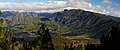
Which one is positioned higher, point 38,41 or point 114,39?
point 114,39

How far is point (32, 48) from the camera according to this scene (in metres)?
100

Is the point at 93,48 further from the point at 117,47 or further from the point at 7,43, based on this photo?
the point at 7,43

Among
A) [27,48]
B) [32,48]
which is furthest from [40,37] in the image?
[32,48]

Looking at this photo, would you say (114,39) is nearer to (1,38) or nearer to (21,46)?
(1,38)

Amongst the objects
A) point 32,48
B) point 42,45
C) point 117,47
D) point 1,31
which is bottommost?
point 32,48

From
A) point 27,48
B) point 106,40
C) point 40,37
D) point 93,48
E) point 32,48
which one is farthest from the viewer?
point 32,48

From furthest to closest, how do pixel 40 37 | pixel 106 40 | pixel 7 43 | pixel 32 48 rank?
pixel 32 48 < pixel 40 37 < pixel 7 43 < pixel 106 40

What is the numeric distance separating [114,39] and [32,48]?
48.0 m

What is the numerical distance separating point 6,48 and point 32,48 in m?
29.5

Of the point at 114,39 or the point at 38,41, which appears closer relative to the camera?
the point at 114,39

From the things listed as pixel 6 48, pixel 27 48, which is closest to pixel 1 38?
pixel 6 48

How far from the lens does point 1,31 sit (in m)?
59.3

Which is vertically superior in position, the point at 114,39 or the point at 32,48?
the point at 114,39

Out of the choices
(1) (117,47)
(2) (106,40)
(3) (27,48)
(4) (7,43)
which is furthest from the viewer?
(3) (27,48)
